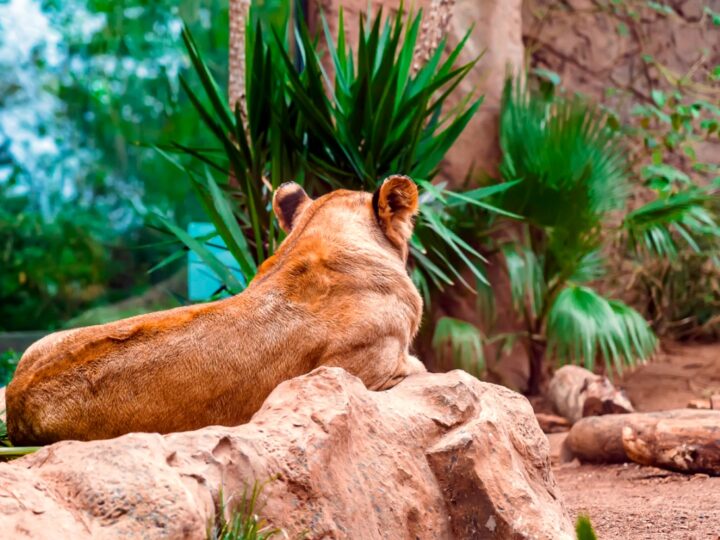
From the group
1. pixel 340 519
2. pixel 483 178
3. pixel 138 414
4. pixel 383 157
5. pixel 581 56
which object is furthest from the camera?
pixel 581 56

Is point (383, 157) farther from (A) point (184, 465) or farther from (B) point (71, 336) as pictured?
(A) point (184, 465)

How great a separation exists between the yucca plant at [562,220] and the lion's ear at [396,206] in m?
4.09

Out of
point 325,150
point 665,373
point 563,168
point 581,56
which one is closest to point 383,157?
point 325,150

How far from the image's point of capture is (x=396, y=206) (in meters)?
3.92

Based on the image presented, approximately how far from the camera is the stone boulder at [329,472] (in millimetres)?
2039

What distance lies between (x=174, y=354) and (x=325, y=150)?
3315mm

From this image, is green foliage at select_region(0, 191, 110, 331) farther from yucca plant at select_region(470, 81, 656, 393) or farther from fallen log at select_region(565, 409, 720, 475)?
fallen log at select_region(565, 409, 720, 475)

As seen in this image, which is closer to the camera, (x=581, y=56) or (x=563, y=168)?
(x=563, y=168)

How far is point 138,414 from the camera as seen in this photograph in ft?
10.2

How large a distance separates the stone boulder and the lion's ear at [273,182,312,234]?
1.07 metres

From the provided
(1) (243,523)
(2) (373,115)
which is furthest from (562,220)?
(1) (243,523)

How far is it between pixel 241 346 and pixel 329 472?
2.38 feet

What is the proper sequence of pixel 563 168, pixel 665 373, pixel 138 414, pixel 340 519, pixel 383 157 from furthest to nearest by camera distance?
pixel 665 373 → pixel 563 168 → pixel 383 157 → pixel 138 414 → pixel 340 519

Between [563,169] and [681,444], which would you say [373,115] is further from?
[681,444]
